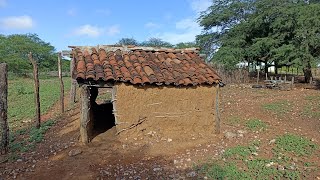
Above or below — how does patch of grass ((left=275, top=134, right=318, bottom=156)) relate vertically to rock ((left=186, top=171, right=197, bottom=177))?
above

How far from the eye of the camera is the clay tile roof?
8219mm

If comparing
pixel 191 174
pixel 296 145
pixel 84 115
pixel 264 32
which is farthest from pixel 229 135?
pixel 264 32

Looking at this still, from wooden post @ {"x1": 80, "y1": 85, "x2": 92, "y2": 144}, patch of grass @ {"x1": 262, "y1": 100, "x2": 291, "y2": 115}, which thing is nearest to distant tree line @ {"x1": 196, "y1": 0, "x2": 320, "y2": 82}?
patch of grass @ {"x1": 262, "y1": 100, "x2": 291, "y2": 115}

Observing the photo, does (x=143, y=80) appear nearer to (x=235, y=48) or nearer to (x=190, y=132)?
(x=190, y=132)

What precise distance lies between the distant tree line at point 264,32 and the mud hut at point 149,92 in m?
14.5

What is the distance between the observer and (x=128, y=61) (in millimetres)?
9258

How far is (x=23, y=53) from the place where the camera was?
1661 inches

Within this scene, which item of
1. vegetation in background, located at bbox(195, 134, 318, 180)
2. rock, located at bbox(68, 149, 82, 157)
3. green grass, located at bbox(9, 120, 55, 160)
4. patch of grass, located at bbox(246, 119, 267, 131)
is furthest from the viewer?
patch of grass, located at bbox(246, 119, 267, 131)

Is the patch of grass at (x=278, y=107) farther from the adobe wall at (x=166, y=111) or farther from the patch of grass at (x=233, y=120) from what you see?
the adobe wall at (x=166, y=111)

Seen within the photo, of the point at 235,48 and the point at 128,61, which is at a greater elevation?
the point at 235,48

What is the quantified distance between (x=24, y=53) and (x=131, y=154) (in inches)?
1571

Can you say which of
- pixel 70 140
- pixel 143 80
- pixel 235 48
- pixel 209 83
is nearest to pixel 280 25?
pixel 235 48

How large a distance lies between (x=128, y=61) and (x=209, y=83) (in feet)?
8.39

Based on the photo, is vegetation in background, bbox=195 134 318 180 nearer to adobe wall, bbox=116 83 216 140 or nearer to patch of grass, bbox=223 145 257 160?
patch of grass, bbox=223 145 257 160
